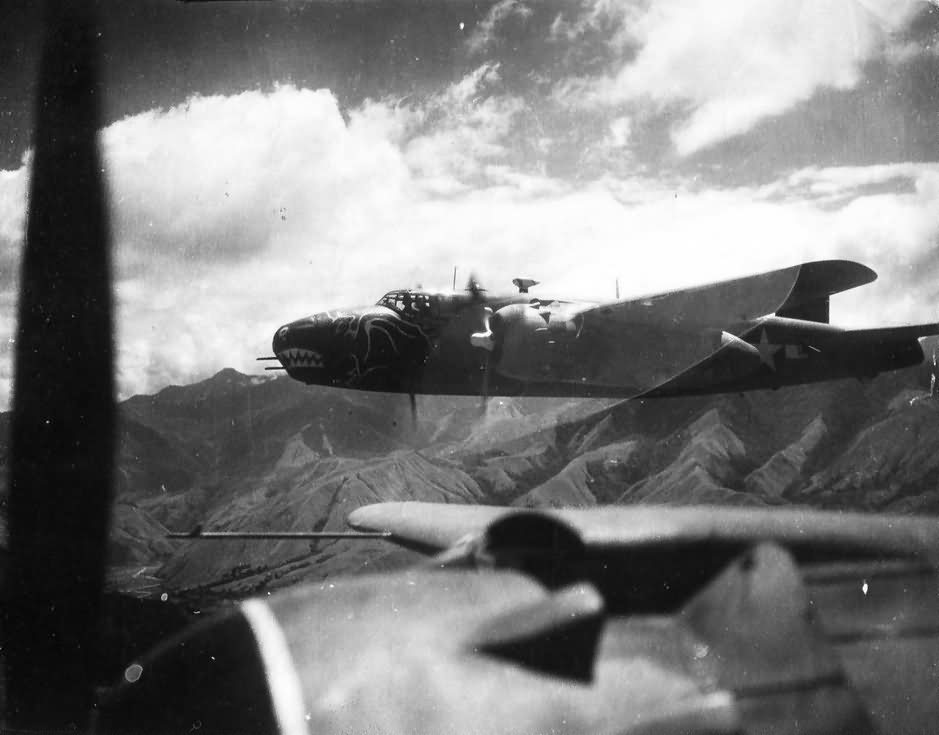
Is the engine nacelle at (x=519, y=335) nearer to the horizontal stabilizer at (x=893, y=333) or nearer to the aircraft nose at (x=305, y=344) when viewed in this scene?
the aircraft nose at (x=305, y=344)

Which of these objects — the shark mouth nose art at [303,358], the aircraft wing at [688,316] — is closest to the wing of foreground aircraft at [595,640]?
the aircraft wing at [688,316]

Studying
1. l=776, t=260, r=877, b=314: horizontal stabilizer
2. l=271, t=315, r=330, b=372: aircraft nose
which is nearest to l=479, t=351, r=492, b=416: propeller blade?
l=271, t=315, r=330, b=372: aircraft nose

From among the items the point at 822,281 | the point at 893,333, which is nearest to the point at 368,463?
the point at 822,281

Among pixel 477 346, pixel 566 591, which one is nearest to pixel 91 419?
pixel 477 346

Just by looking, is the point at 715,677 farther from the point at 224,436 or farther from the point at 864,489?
the point at 224,436

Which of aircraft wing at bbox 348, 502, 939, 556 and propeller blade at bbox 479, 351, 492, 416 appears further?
Answer: propeller blade at bbox 479, 351, 492, 416

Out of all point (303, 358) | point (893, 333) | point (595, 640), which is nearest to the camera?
point (595, 640)

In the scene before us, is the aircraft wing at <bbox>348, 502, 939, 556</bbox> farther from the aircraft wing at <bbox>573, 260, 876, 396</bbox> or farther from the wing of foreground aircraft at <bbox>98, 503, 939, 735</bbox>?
the aircraft wing at <bbox>573, 260, 876, 396</bbox>

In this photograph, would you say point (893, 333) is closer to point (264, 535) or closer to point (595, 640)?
point (595, 640)
